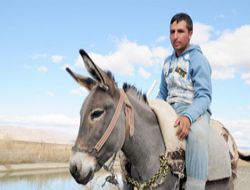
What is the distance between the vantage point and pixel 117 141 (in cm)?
404

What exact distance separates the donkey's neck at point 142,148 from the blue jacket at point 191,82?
47 centimetres

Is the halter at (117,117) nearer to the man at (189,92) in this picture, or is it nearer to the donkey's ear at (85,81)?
the donkey's ear at (85,81)

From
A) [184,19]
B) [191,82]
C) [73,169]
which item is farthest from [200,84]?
[73,169]

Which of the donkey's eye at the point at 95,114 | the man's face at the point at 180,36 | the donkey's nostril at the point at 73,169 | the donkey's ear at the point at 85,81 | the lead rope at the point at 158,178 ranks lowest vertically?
the lead rope at the point at 158,178

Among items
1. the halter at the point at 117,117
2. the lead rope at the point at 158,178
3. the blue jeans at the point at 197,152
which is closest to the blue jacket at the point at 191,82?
the blue jeans at the point at 197,152

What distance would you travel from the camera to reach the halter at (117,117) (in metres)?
3.92

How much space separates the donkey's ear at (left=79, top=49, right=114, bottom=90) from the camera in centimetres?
388

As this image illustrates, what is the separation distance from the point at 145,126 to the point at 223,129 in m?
1.38

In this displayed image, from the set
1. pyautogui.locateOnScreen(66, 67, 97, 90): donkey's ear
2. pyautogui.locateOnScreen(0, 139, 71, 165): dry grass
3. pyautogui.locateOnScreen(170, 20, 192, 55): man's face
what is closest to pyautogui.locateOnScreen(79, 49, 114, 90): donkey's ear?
pyautogui.locateOnScreen(66, 67, 97, 90): donkey's ear

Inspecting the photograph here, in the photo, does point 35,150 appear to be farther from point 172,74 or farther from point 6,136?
point 172,74

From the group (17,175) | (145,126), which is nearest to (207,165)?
(145,126)

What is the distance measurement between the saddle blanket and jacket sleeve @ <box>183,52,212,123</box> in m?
0.23

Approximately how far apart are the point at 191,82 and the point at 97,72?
1.39m

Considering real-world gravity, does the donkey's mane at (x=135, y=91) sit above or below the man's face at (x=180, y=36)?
below
